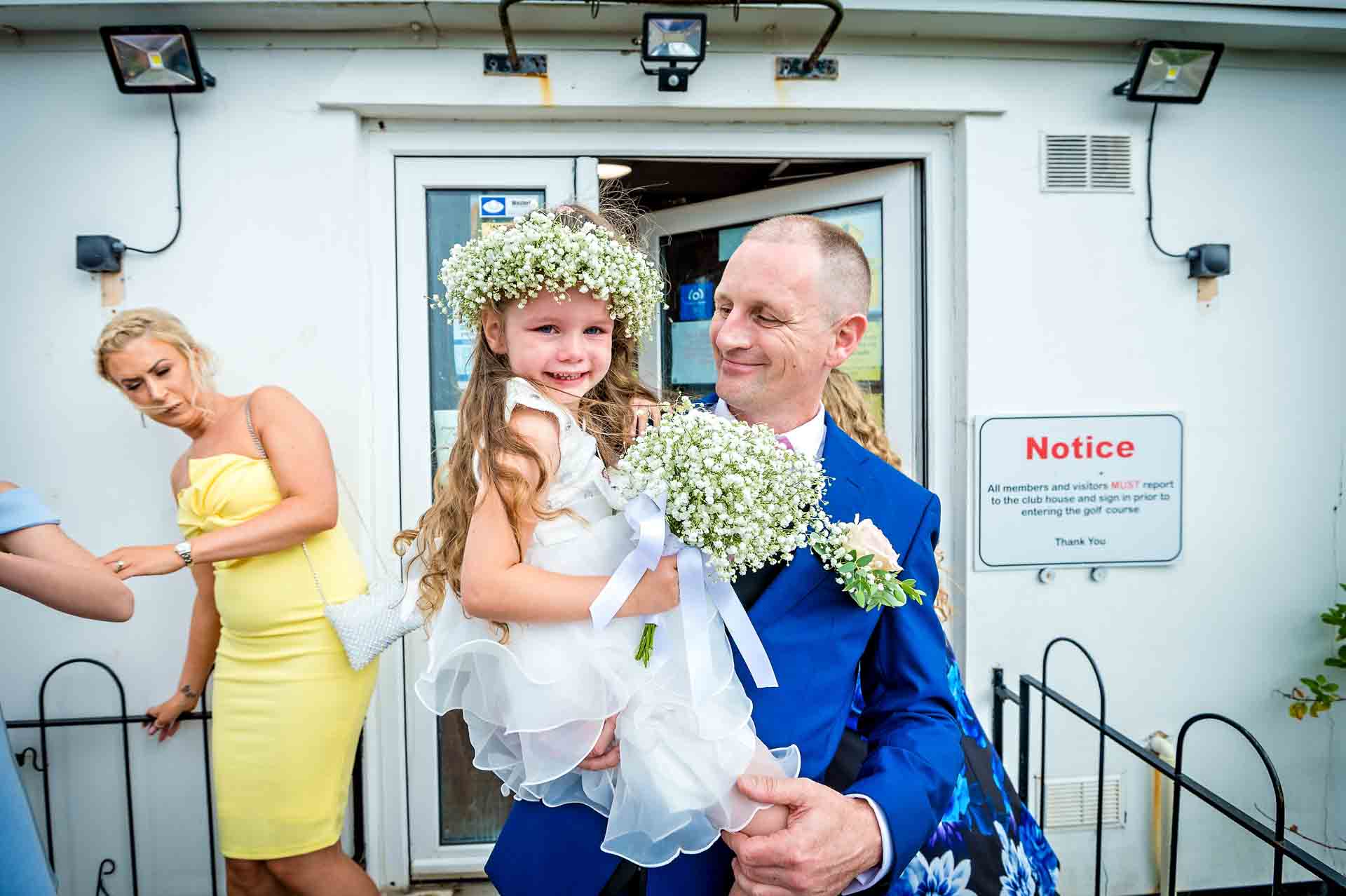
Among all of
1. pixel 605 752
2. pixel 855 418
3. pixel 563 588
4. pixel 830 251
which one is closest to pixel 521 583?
pixel 563 588

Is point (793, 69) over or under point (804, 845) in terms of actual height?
over

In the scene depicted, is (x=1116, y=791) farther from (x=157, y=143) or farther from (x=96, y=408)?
(x=157, y=143)

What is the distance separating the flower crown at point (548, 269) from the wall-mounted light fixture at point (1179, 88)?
2713 millimetres

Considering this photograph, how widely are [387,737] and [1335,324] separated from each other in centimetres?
477

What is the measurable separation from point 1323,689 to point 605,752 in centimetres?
369

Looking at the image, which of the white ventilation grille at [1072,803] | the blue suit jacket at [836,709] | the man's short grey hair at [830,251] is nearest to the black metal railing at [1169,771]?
the white ventilation grille at [1072,803]

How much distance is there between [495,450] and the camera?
4.68 ft

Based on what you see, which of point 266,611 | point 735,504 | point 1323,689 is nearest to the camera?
point 735,504

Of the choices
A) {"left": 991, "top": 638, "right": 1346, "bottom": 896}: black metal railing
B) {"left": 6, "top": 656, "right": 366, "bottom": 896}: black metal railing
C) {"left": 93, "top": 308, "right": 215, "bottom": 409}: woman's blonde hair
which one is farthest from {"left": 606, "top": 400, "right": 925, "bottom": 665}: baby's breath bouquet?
{"left": 6, "top": 656, "right": 366, "bottom": 896}: black metal railing

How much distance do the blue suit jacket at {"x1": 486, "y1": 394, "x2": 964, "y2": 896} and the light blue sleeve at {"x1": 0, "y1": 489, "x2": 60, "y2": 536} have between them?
1339mm

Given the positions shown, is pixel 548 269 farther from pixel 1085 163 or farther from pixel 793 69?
pixel 1085 163

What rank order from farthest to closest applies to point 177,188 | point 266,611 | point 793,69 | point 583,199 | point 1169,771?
point 583,199
point 793,69
point 177,188
point 266,611
point 1169,771

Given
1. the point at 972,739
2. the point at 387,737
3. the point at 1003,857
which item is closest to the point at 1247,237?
the point at 972,739

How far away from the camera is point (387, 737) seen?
314cm
